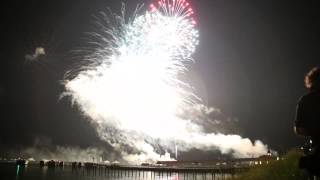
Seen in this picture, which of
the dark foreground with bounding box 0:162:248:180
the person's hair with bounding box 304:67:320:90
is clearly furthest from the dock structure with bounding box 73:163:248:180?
the person's hair with bounding box 304:67:320:90


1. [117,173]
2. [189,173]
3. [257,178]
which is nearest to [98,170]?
[117,173]

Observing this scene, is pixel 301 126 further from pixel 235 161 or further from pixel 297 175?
pixel 235 161

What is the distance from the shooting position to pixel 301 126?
6574 millimetres

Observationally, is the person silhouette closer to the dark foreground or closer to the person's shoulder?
the person's shoulder

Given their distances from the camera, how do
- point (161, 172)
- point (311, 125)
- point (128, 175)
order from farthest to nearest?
point (128, 175) → point (161, 172) → point (311, 125)

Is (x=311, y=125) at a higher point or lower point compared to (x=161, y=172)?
higher

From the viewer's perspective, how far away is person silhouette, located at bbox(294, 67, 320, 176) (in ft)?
21.2

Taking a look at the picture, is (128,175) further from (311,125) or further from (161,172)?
(311,125)

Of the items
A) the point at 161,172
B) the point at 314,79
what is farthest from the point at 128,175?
the point at 314,79

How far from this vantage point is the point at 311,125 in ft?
21.4

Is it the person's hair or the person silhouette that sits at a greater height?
the person's hair

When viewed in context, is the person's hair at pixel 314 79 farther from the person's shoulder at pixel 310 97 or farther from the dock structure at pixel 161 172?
the dock structure at pixel 161 172

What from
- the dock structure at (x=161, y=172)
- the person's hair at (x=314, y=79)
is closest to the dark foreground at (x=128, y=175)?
the dock structure at (x=161, y=172)

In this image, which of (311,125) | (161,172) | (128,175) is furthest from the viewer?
(128,175)
